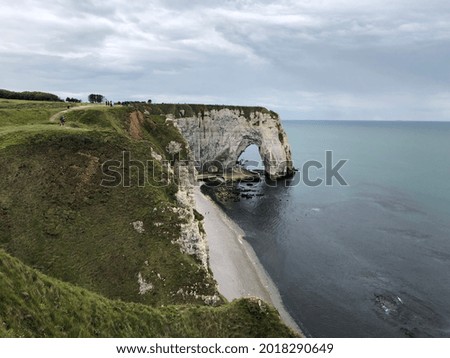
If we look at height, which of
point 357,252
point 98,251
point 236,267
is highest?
point 98,251

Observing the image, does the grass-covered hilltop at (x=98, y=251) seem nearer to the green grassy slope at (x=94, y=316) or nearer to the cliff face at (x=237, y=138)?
the green grassy slope at (x=94, y=316)

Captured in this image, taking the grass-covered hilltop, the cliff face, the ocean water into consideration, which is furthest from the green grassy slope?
the cliff face

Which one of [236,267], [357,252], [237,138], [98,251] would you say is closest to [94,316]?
[98,251]

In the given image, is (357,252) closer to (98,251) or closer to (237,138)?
(98,251)

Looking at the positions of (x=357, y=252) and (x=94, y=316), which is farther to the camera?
(x=357, y=252)

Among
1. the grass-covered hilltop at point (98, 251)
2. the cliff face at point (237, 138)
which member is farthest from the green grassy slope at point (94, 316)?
the cliff face at point (237, 138)

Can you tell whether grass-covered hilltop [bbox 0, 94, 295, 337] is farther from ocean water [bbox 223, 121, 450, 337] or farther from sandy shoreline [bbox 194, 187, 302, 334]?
ocean water [bbox 223, 121, 450, 337]
